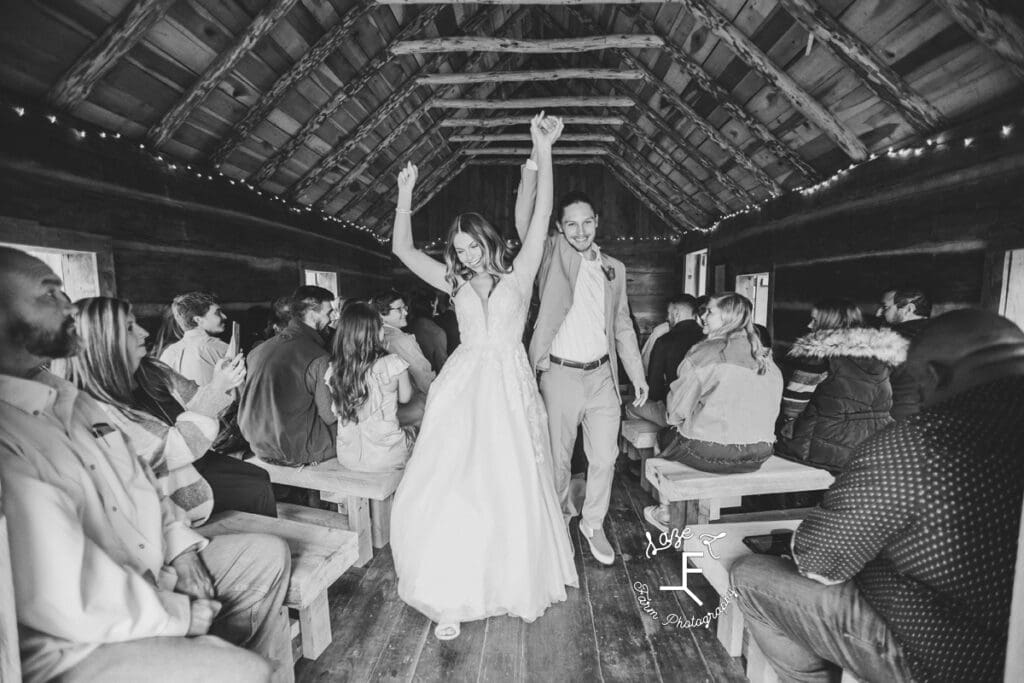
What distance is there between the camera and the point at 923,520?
1057mm

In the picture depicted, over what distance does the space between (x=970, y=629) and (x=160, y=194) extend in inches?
173

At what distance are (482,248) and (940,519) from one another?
175 cm

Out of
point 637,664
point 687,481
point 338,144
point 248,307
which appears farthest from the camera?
point 338,144

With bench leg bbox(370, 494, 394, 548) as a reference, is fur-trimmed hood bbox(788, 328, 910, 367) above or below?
above

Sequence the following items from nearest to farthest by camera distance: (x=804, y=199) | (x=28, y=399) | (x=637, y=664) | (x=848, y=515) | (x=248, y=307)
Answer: (x=28, y=399)
(x=848, y=515)
(x=637, y=664)
(x=248, y=307)
(x=804, y=199)

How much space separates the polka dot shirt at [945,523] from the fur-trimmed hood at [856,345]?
76 centimetres

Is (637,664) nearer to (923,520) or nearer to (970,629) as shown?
(970,629)

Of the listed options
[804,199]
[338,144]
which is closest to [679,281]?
[804,199]

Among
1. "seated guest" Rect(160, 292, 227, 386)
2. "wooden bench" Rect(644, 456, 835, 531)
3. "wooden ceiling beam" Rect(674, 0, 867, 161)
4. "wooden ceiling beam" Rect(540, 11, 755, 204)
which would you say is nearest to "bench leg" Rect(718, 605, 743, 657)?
"wooden bench" Rect(644, 456, 835, 531)

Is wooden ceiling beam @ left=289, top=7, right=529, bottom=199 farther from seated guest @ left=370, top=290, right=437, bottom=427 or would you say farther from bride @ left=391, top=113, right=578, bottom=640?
bride @ left=391, top=113, right=578, bottom=640

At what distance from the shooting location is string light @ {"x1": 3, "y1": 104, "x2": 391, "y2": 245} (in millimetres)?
1804

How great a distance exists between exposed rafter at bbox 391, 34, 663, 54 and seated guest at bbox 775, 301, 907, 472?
3.48 meters

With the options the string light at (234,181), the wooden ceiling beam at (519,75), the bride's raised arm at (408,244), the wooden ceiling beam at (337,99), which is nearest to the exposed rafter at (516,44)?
the wooden ceiling beam at (337,99)

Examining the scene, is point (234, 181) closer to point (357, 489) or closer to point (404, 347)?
point (404, 347)
